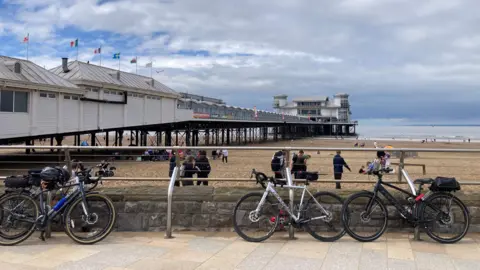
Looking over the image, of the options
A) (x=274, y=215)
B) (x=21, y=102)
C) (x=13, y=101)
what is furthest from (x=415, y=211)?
(x=21, y=102)

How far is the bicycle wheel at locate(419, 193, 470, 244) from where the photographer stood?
562 cm

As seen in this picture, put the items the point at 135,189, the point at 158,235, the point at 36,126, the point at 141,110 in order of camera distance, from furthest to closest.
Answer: the point at 141,110 → the point at 36,126 → the point at 135,189 → the point at 158,235

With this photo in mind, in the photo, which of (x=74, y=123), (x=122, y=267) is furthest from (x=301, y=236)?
(x=74, y=123)

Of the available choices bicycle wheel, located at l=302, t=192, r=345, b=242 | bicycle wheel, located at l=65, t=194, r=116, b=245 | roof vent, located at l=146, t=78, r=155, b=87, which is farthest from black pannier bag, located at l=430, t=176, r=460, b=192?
roof vent, located at l=146, t=78, r=155, b=87

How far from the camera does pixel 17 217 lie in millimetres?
5465

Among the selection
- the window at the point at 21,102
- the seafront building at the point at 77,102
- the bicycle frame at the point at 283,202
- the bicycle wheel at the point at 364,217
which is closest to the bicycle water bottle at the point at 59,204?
the bicycle frame at the point at 283,202

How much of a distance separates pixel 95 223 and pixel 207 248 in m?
1.67

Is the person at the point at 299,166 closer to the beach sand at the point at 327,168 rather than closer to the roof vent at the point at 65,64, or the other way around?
the beach sand at the point at 327,168

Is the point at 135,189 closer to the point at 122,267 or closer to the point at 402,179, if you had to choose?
the point at 122,267

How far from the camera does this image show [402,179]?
6.47 m

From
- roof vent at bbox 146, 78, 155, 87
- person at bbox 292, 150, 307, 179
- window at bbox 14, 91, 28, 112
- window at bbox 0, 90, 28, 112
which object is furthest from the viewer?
roof vent at bbox 146, 78, 155, 87

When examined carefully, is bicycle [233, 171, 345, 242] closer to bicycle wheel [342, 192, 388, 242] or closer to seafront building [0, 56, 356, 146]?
bicycle wheel [342, 192, 388, 242]

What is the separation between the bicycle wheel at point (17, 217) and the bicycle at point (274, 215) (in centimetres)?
280

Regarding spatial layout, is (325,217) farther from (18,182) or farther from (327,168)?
(327,168)
